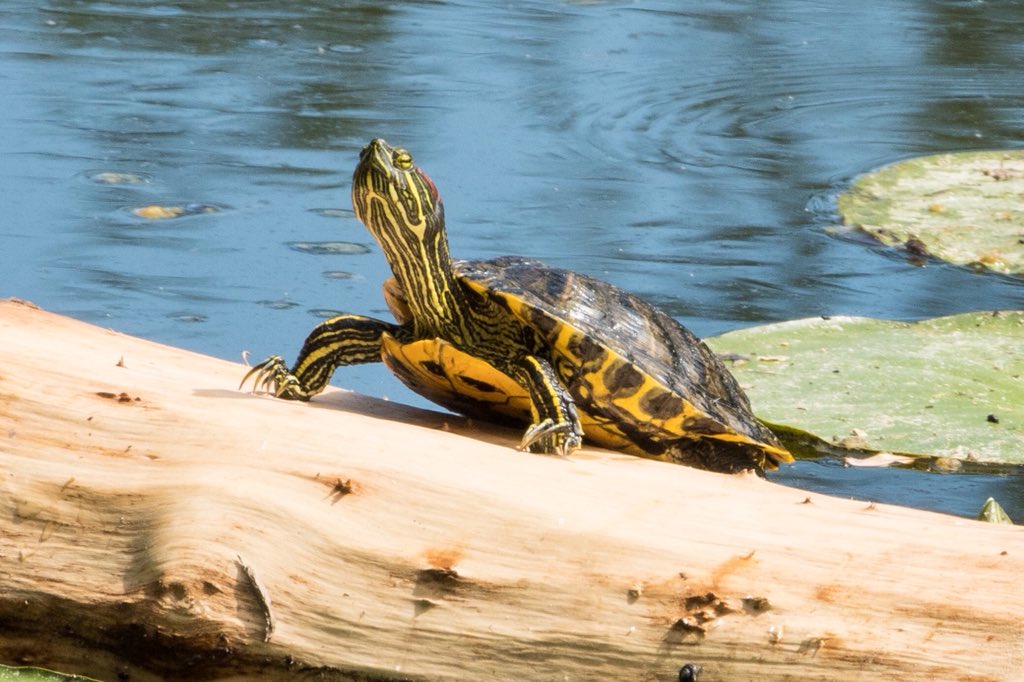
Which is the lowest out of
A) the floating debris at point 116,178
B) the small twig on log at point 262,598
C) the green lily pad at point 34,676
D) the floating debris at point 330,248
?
the floating debris at point 330,248

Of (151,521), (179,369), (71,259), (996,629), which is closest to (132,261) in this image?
(71,259)

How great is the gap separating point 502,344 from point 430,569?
0.77 metres

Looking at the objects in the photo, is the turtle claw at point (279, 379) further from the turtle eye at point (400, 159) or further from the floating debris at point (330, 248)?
the floating debris at point (330, 248)

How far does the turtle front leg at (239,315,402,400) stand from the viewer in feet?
7.57

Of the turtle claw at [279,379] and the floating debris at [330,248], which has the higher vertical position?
the turtle claw at [279,379]

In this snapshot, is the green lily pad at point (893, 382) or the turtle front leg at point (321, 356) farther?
the green lily pad at point (893, 382)

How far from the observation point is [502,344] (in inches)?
94.1

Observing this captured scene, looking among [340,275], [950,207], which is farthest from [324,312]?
[950,207]

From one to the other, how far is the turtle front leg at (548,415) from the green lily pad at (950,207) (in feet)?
6.26

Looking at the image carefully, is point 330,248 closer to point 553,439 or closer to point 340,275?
point 340,275

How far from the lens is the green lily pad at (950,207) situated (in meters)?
3.79

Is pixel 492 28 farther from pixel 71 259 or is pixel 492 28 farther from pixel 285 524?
pixel 285 524

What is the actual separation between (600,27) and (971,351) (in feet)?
13.7

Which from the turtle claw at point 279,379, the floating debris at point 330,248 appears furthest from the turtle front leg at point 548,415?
the floating debris at point 330,248
